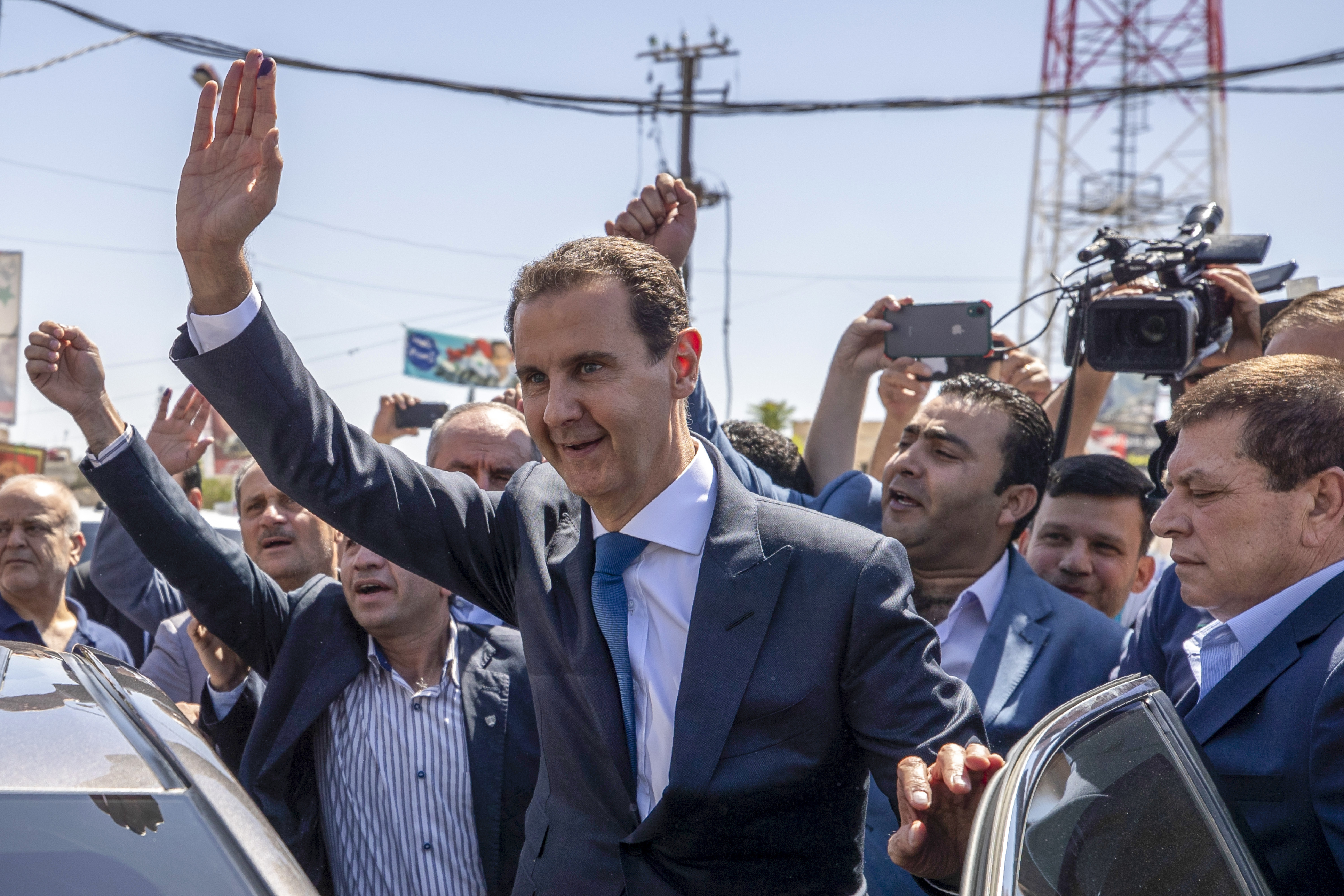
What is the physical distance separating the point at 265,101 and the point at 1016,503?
2407 millimetres

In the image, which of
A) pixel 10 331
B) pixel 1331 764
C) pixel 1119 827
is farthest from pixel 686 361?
pixel 10 331

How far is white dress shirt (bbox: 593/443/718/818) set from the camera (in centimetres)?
203

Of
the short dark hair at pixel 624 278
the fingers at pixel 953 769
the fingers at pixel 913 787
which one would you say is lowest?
the fingers at pixel 913 787

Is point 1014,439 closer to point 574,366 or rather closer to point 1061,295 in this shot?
point 1061,295

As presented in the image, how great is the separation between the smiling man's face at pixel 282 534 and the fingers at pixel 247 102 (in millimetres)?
1891

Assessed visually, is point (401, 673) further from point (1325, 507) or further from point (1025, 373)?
point (1025, 373)

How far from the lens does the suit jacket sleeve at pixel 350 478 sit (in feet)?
6.31

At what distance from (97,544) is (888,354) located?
264cm

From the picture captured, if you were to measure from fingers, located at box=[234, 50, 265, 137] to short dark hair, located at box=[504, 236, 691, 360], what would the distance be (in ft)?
1.64

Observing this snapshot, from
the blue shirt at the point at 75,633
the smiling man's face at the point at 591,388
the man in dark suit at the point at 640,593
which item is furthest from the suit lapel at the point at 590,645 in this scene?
the blue shirt at the point at 75,633

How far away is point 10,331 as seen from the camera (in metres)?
10.5

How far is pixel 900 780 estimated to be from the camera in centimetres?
184

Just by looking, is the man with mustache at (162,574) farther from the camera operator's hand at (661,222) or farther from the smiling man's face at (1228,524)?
the smiling man's face at (1228,524)

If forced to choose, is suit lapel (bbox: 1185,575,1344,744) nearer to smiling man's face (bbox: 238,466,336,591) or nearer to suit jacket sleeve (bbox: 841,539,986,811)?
suit jacket sleeve (bbox: 841,539,986,811)
